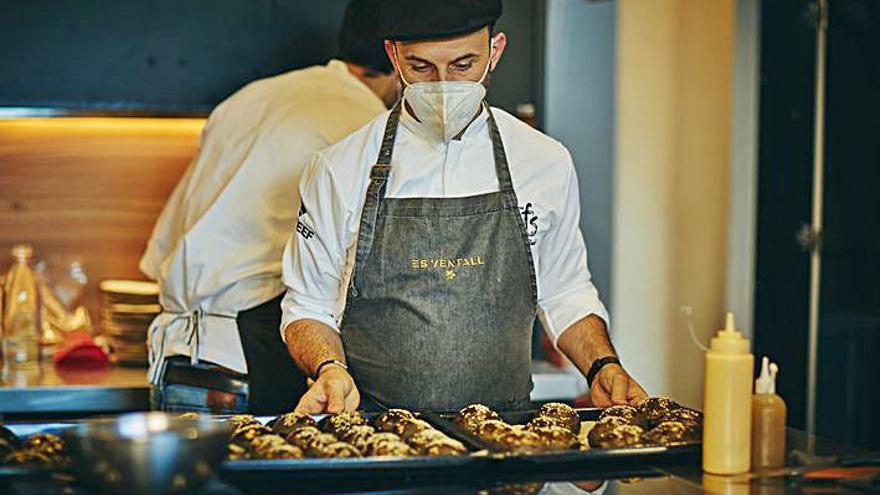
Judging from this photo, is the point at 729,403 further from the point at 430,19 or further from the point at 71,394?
the point at 71,394

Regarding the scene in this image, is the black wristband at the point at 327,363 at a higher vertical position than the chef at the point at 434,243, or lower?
lower

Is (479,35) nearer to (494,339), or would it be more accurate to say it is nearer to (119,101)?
(494,339)

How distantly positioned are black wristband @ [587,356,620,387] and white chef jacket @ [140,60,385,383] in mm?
792

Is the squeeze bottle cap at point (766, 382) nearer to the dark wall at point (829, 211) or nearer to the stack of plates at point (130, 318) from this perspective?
the stack of plates at point (130, 318)

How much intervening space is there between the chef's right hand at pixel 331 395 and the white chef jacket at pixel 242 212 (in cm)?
72

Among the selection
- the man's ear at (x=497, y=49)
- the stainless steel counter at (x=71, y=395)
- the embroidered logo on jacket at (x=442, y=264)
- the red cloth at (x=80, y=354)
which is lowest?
the stainless steel counter at (x=71, y=395)

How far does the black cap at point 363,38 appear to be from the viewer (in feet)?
9.95

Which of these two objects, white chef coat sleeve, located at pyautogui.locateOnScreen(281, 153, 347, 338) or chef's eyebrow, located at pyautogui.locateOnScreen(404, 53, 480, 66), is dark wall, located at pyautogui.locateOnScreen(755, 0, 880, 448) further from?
white chef coat sleeve, located at pyautogui.locateOnScreen(281, 153, 347, 338)

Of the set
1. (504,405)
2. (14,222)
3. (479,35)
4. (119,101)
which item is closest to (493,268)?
(504,405)

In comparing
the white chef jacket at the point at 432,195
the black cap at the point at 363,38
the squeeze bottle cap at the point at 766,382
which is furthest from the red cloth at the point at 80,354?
the squeeze bottle cap at the point at 766,382

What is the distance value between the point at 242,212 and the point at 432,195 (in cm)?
62

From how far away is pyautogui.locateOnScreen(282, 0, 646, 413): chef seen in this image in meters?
2.38

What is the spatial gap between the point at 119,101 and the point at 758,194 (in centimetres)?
207

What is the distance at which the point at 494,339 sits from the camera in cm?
243
